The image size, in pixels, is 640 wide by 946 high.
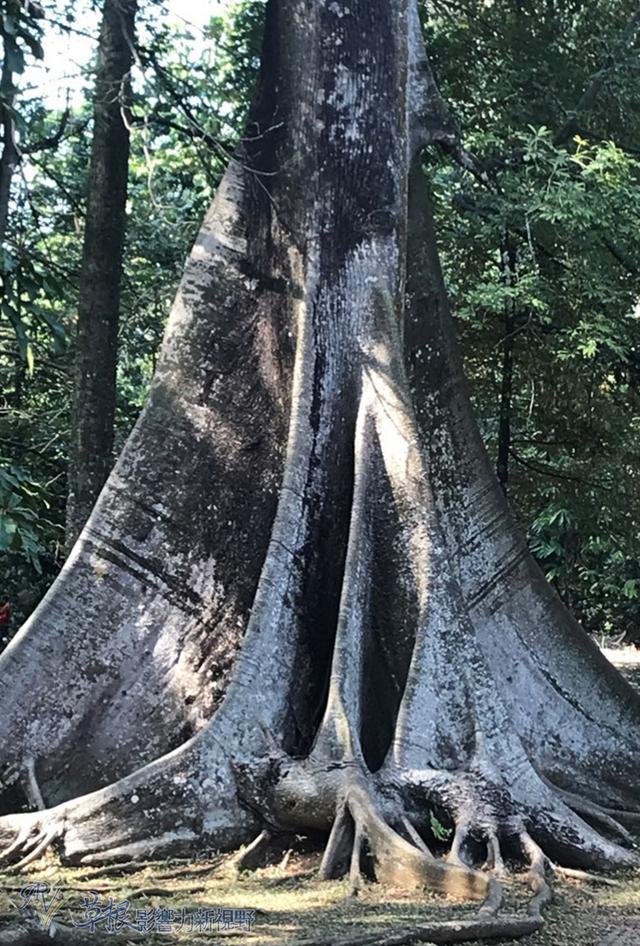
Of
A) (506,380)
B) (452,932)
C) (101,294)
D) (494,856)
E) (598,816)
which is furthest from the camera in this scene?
(506,380)

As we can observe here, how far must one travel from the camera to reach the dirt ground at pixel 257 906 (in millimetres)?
3666

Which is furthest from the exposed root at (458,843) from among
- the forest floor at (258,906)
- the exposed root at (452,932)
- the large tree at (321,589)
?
the exposed root at (452,932)

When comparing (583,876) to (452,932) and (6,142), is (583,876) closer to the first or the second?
(452,932)

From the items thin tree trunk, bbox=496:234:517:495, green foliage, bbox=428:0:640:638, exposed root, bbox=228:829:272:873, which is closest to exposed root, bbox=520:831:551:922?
exposed root, bbox=228:829:272:873

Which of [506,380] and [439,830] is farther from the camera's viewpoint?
[506,380]

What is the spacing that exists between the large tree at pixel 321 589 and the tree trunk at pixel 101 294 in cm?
139

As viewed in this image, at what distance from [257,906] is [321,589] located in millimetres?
1937

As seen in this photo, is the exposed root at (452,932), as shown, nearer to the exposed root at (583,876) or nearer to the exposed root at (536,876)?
the exposed root at (536,876)

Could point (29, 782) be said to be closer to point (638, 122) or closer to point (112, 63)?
point (112, 63)

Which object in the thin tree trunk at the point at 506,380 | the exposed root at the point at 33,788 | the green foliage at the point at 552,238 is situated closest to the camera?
the exposed root at the point at 33,788

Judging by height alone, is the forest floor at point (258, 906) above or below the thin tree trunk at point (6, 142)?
below

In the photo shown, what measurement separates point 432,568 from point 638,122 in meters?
5.24

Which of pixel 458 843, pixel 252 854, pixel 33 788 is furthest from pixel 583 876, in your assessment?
pixel 33 788

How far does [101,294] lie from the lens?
25.5 feet
